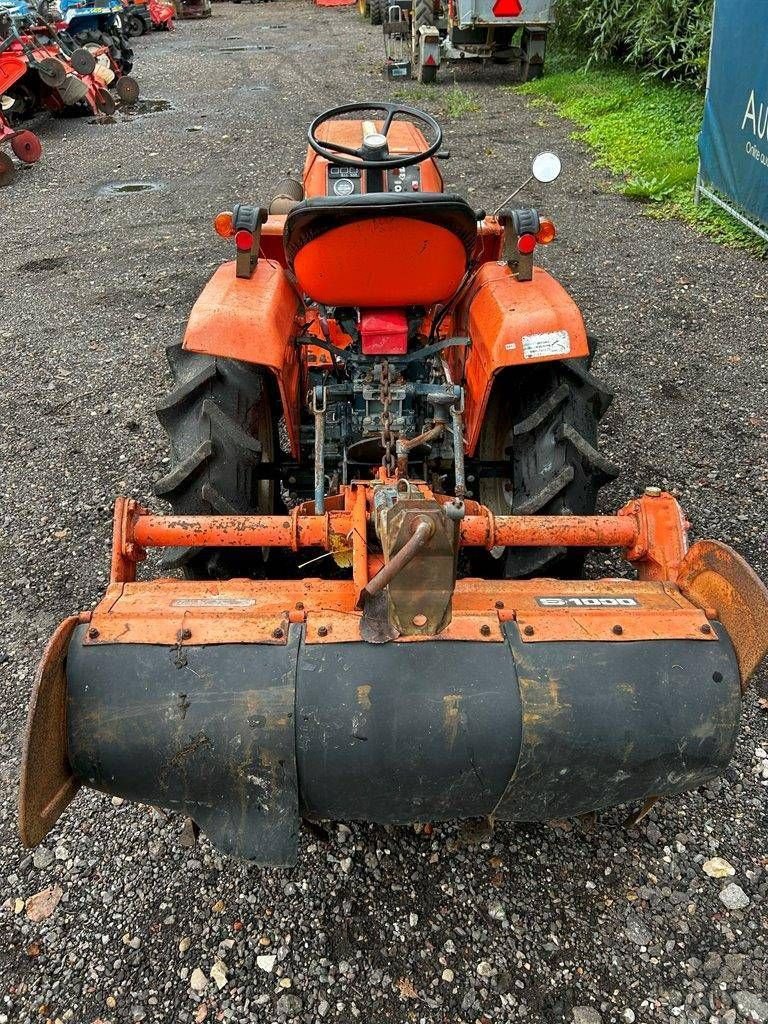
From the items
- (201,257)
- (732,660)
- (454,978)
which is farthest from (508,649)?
(201,257)

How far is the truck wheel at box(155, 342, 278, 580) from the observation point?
2230mm

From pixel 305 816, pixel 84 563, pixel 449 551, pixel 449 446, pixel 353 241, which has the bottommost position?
pixel 84 563

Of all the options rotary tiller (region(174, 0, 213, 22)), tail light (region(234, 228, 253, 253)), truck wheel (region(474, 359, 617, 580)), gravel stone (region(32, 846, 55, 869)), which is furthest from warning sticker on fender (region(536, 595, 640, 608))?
rotary tiller (region(174, 0, 213, 22))

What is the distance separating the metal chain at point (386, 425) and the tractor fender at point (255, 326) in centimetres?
31

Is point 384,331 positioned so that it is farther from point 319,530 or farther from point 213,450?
point 319,530

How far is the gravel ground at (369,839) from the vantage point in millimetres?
1784

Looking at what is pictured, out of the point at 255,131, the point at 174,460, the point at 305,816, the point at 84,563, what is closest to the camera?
the point at 305,816

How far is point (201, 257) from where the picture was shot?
595 cm

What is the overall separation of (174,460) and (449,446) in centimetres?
89

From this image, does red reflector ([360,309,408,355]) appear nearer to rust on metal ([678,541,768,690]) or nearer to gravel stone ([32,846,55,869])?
rust on metal ([678,541,768,690])

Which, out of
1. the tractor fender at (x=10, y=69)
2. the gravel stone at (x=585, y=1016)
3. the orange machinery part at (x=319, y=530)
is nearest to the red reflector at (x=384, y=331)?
the orange machinery part at (x=319, y=530)

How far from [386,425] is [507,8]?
10.1 metres

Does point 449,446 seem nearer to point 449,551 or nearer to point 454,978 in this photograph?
point 449,551

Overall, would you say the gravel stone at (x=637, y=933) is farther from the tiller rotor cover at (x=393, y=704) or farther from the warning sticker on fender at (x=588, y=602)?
the warning sticker on fender at (x=588, y=602)
